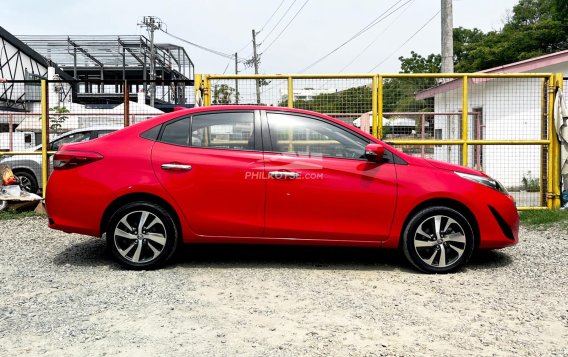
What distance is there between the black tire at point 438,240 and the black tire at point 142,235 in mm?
2329

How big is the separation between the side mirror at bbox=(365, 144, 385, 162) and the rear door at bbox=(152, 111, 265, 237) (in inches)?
40.9

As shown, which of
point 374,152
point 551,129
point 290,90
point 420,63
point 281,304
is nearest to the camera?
point 281,304

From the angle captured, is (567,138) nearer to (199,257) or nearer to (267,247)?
(267,247)

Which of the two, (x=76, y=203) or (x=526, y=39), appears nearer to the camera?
(x=76, y=203)

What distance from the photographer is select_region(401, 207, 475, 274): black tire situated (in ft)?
17.5

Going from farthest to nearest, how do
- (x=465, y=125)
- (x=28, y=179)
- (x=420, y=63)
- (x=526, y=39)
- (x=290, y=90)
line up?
(x=420, y=63) < (x=526, y=39) < (x=28, y=179) < (x=465, y=125) < (x=290, y=90)

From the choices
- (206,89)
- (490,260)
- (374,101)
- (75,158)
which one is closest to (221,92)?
(206,89)

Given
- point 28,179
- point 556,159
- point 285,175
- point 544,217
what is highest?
point 556,159

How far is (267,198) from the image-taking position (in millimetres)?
5316

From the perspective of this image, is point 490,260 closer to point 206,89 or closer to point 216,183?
point 216,183

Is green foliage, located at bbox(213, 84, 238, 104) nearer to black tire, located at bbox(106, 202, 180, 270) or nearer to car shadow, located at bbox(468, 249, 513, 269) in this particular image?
black tire, located at bbox(106, 202, 180, 270)

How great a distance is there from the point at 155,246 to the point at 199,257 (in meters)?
0.84

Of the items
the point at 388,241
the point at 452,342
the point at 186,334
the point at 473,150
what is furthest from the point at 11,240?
the point at 473,150

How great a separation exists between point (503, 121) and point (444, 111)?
1656 millimetres
